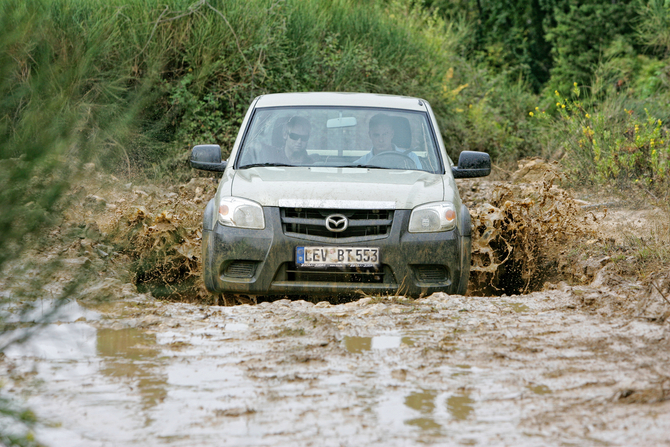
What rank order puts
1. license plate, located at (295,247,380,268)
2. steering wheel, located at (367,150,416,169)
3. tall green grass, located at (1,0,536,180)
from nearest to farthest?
1. license plate, located at (295,247,380,268)
2. steering wheel, located at (367,150,416,169)
3. tall green grass, located at (1,0,536,180)

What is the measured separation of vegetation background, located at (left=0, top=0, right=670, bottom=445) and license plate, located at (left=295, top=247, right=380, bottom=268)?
1390 millimetres

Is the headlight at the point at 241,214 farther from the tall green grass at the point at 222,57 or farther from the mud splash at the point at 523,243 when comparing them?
the tall green grass at the point at 222,57

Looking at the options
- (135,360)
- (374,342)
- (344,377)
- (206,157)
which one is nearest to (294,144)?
(206,157)

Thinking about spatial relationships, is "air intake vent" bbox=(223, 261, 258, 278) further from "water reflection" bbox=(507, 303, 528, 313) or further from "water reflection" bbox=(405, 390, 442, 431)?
"water reflection" bbox=(405, 390, 442, 431)

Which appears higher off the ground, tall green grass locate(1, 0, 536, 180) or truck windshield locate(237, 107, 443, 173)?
truck windshield locate(237, 107, 443, 173)

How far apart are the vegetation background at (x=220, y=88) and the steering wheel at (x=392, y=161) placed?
191cm

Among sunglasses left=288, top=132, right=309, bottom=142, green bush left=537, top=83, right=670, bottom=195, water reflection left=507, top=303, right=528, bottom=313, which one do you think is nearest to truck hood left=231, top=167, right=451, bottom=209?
sunglasses left=288, top=132, right=309, bottom=142

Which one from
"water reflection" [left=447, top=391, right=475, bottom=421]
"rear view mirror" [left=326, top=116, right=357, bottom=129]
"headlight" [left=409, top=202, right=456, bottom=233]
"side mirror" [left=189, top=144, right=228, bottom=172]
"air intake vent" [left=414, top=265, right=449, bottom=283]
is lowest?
"air intake vent" [left=414, top=265, right=449, bottom=283]

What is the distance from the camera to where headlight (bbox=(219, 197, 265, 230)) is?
5320 millimetres

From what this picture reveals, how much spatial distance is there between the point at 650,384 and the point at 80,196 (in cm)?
269

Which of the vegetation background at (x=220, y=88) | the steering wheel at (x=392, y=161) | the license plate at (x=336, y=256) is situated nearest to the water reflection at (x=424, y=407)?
the vegetation background at (x=220, y=88)

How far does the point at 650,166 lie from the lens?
1036cm

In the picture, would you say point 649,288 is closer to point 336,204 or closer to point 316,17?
point 336,204

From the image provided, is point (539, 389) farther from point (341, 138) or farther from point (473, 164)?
point (341, 138)
